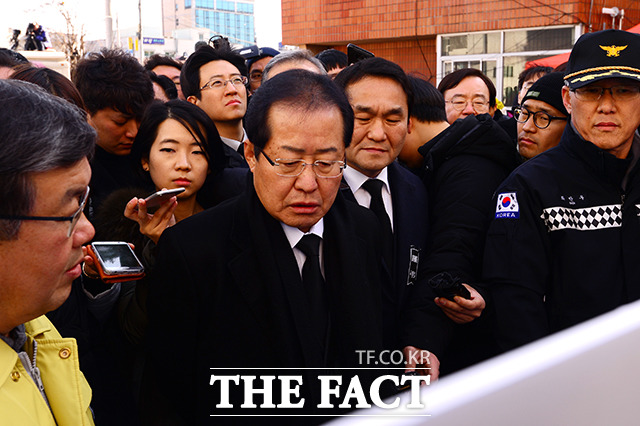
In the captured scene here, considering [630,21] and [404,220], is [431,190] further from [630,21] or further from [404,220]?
[630,21]

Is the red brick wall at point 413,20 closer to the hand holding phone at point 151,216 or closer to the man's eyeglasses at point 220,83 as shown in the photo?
the man's eyeglasses at point 220,83

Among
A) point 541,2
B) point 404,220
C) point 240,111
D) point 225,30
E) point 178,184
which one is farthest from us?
point 225,30

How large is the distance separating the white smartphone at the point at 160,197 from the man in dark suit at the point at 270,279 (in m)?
0.33

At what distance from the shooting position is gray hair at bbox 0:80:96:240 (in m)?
1.15

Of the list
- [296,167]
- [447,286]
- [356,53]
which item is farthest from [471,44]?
[296,167]

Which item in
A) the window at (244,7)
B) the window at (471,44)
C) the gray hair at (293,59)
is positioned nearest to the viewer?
the gray hair at (293,59)

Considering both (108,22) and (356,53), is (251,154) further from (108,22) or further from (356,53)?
(108,22)

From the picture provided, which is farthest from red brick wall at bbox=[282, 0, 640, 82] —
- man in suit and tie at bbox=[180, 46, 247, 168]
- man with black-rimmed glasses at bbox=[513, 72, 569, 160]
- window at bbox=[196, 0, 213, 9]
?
window at bbox=[196, 0, 213, 9]

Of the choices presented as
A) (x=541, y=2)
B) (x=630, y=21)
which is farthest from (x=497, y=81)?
(x=630, y=21)

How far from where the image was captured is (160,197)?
6.98ft

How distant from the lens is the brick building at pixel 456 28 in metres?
14.0

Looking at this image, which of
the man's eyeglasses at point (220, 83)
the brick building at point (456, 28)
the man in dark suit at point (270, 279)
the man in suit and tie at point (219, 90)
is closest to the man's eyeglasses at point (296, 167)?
the man in dark suit at point (270, 279)

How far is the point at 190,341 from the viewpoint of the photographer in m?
1.73

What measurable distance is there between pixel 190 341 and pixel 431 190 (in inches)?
56.2
